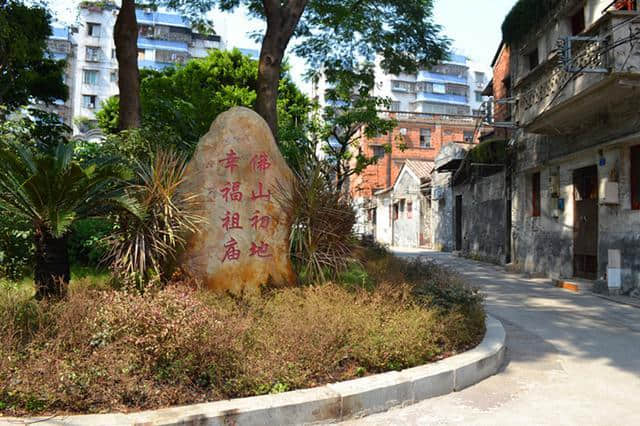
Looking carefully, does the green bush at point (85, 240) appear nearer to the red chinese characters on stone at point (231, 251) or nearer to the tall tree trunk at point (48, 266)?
the tall tree trunk at point (48, 266)

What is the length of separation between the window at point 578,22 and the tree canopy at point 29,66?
553 inches

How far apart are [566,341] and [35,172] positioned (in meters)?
7.03

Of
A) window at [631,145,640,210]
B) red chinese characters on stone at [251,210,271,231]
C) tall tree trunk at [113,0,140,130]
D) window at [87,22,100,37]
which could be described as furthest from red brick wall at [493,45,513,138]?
window at [87,22,100,37]

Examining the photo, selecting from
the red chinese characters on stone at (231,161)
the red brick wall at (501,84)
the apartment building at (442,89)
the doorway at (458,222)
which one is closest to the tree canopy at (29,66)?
the red chinese characters on stone at (231,161)

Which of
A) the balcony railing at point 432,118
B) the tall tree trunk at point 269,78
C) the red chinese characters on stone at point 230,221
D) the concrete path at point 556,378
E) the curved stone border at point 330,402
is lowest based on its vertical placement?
the concrete path at point 556,378

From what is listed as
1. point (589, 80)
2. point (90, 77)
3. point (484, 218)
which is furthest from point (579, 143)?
point (90, 77)

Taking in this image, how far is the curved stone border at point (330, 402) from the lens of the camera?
3.59 meters

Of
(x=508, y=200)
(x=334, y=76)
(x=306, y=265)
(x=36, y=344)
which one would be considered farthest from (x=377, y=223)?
(x=36, y=344)

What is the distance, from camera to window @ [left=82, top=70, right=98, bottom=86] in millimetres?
52688

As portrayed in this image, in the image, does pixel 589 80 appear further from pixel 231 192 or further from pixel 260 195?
pixel 231 192

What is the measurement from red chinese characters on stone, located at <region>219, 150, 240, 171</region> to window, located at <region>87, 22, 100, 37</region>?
54.0 meters

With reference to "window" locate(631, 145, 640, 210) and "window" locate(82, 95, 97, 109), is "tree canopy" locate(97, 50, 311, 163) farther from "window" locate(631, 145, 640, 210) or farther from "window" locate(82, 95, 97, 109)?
"window" locate(82, 95, 97, 109)

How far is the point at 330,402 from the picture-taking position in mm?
4113

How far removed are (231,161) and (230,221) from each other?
2.67 ft
